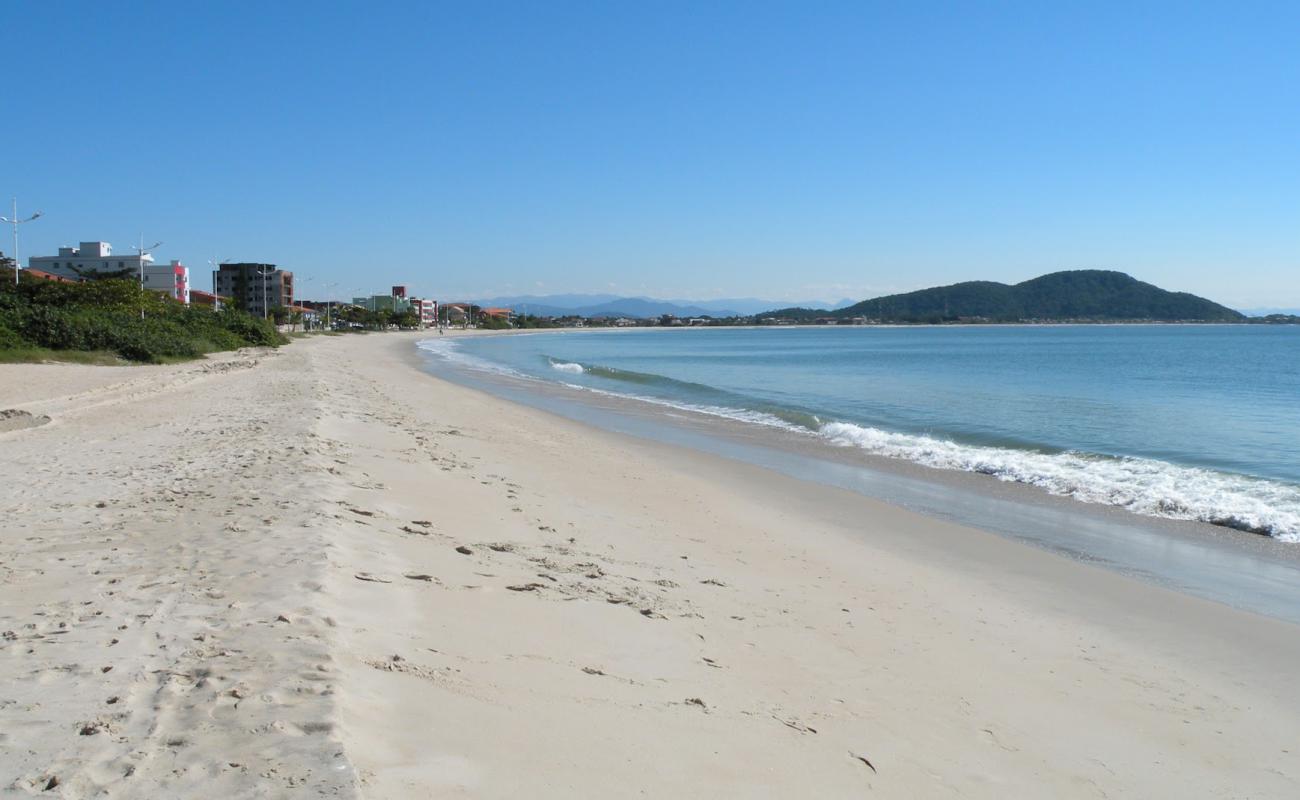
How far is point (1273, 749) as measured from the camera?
4984 mm

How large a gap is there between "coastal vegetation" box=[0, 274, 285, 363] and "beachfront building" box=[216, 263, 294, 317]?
96627 millimetres

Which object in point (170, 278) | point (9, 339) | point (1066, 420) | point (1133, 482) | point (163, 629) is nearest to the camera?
point (163, 629)

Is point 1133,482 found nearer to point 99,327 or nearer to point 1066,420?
point 1066,420

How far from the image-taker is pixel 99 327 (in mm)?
33219

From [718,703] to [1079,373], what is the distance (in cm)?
4781

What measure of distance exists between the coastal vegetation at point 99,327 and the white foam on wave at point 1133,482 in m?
27.4

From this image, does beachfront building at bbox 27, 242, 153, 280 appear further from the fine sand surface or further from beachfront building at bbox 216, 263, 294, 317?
the fine sand surface

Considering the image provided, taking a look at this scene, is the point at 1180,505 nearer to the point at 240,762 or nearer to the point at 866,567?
the point at 866,567

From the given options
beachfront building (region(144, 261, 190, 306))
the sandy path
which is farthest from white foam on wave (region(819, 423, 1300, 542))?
beachfront building (region(144, 261, 190, 306))

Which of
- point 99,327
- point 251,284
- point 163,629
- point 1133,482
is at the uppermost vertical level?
point 251,284

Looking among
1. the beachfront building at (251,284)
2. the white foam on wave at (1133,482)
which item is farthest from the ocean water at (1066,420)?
the beachfront building at (251,284)

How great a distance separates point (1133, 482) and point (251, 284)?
150272 mm

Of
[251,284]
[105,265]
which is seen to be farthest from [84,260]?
[251,284]

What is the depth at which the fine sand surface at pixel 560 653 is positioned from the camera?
359 centimetres
